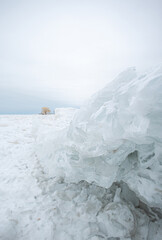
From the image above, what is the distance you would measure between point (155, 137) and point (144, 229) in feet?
5.91

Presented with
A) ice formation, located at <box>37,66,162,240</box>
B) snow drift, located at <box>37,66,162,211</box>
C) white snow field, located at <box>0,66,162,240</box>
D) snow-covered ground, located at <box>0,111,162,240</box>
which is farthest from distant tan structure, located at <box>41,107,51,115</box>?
ice formation, located at <box>37,66,162,240</box>

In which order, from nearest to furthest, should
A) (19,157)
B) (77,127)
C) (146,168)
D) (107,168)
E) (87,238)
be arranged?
(87,238)
(146,168)
(107,168)
(77,127)
(19,157)

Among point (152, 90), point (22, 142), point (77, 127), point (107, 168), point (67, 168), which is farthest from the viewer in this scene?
point (22, 142)

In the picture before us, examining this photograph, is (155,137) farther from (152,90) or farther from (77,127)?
(77,127)

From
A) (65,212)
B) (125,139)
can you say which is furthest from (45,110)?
(125,139)

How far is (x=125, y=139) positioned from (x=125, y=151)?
40cm

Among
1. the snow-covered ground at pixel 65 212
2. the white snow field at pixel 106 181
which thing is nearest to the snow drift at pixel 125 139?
the white snow field at pixel 106 181

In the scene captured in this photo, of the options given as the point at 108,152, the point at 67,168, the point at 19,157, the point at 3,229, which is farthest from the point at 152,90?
the point at 19,157

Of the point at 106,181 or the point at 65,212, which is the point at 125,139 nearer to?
the point at 106,181

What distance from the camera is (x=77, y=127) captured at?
2.58 metres

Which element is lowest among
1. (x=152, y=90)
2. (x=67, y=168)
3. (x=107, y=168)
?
(x=67, y=168)

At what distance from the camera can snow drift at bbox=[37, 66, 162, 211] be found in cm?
158

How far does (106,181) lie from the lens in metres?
2.34

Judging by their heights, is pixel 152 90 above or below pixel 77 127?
above
